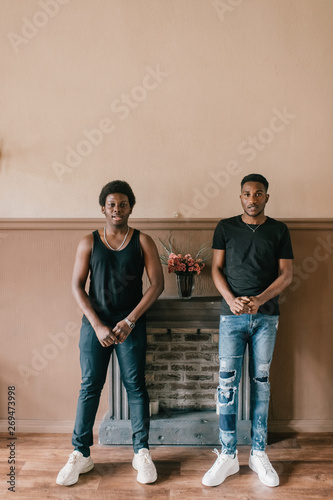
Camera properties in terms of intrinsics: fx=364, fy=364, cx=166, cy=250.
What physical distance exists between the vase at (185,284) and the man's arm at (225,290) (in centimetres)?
31

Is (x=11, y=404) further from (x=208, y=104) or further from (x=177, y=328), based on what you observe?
(x=208, y=104)

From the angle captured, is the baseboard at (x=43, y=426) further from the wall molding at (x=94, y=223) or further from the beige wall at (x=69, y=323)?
the wall molding at (x=94, y=223)

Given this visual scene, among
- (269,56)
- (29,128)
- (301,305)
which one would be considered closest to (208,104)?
(269,56)

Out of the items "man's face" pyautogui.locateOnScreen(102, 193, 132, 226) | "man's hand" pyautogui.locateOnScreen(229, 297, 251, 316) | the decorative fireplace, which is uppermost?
"man's face" pyautogui.locateOnScreen(102, 193, 132, 226)

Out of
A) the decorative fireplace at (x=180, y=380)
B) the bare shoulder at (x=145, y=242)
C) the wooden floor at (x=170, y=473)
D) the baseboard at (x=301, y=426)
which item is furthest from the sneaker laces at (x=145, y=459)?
the bare shoulder at (x=145, y=242)

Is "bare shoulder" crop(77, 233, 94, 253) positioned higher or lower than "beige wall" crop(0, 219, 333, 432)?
higher

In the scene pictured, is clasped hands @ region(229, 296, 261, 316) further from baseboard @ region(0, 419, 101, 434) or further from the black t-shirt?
baseboard @ region(0, 419, 101, 434)

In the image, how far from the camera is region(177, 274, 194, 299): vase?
241 cm

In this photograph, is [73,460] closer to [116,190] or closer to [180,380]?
[180,380]

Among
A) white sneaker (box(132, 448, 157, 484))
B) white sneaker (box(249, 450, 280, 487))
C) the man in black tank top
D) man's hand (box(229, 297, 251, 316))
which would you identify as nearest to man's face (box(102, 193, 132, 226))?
the man in black tank top

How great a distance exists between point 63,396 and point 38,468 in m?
0.54

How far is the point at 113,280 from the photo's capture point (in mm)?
2002

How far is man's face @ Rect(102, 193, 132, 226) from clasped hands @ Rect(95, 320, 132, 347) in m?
0.56

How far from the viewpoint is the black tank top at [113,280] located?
2.01 metres
